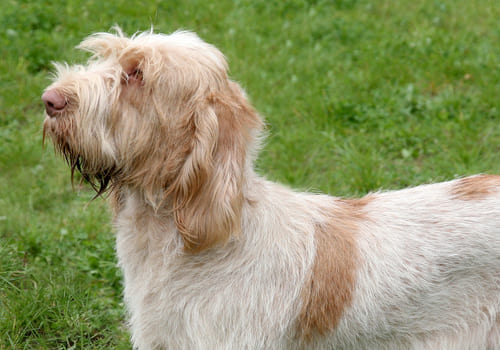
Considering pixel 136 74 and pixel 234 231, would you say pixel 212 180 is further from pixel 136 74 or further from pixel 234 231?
pixel 136 74

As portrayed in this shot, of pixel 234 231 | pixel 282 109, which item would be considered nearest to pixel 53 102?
pixel 234 231

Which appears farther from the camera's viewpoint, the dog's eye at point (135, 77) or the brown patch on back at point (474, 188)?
the brown patch on back at point (474, 188)

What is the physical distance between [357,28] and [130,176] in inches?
226

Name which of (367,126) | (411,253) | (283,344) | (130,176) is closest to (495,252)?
(411,253)

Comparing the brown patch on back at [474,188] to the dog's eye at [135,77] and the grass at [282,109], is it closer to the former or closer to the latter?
the grass at [282,109]

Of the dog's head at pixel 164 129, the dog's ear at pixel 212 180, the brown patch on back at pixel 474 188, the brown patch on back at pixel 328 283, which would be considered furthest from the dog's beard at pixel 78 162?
the brown patch on back at pixel 474 188

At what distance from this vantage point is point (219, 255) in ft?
11.6

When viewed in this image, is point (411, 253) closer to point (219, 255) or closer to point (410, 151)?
point (219, 255)

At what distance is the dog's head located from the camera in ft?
10.7

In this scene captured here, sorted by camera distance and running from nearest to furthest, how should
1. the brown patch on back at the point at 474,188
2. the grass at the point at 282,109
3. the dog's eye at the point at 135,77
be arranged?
the dog's eye at the point at 135,77 < the brown patch on back at the point at 474,188 < the grass at the point at 282,109

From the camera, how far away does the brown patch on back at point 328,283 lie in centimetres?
355

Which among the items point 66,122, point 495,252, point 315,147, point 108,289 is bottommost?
point 108,289

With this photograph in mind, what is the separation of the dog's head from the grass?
124 centimetres

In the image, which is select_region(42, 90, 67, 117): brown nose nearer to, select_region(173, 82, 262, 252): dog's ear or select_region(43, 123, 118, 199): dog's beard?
select_region(43, 123, 118, 199): dog's beard
